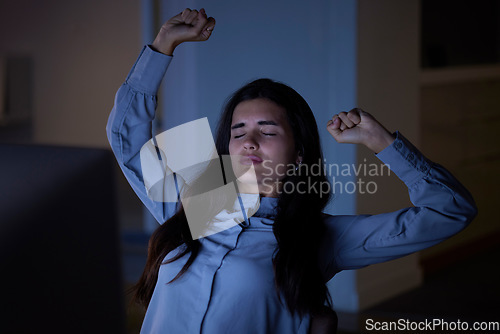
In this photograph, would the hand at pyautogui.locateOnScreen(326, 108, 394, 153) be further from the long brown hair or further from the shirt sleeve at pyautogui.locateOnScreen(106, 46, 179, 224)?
the shirt sleeve at pyautogui.locateOnScreen(106, 46, 179, 224)

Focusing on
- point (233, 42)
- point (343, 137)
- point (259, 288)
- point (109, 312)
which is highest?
point (233, 42)

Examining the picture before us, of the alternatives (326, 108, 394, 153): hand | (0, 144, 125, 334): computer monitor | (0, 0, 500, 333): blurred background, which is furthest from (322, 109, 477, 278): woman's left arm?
(0, 144, 125, 334): computer monitor

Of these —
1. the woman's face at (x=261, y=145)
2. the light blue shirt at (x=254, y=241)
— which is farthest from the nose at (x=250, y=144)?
the light blue shirt at (x=254, y=241)

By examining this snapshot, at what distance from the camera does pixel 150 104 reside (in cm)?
102

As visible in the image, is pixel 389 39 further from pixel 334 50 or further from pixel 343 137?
pixel 343 137

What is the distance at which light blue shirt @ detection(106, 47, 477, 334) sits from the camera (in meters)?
0.88

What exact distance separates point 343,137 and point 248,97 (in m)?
0.20

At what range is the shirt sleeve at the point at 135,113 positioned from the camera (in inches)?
39.1

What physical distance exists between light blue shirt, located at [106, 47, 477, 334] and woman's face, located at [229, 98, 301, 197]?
0.15ft

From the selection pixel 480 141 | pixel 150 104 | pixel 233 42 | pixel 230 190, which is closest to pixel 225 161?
pixel 230 190

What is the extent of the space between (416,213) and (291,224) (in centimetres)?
20

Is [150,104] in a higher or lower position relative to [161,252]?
higher

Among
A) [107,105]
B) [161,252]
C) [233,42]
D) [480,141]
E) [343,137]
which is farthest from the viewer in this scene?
[107,105]

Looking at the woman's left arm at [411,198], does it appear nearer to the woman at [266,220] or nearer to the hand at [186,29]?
the woman at [266,220]
